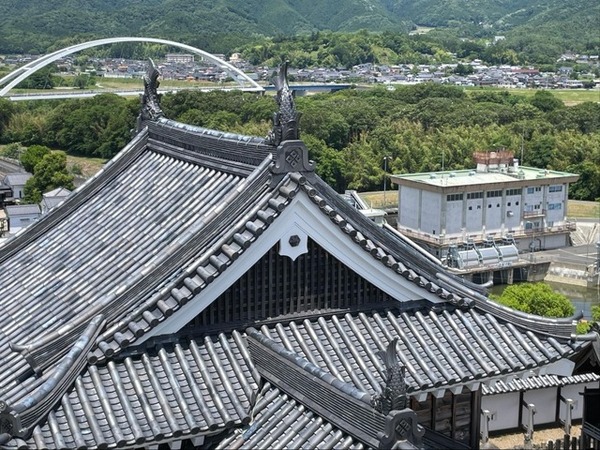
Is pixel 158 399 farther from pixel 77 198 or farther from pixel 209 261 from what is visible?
pixel 77 198

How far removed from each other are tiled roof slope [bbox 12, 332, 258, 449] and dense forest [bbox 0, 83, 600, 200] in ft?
202

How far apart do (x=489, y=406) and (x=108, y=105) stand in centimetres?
7428

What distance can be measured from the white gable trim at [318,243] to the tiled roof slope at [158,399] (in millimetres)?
360

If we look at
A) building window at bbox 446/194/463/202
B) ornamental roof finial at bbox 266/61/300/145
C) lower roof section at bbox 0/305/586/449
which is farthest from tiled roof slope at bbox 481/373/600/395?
building window at bbox 446/194/463/202

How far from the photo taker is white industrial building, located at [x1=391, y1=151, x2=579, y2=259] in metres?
55.2

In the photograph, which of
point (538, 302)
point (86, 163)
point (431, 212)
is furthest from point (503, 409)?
point (86, 163)

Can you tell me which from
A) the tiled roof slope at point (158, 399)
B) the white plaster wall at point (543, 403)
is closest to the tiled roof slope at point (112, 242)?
the tiled roof slope at point (158, 399)

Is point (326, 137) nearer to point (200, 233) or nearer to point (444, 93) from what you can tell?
point (444, 93)

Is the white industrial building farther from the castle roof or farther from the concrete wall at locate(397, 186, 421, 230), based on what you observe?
the castle roof

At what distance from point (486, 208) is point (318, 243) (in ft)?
166

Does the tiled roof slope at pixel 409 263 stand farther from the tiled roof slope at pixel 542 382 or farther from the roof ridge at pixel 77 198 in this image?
the tiled roof slope at pixel 542 382

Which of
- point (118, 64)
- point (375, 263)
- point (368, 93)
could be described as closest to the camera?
point (375, 263)

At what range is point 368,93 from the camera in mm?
113250

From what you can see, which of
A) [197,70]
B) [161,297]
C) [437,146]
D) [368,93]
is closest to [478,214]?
[437,146]
